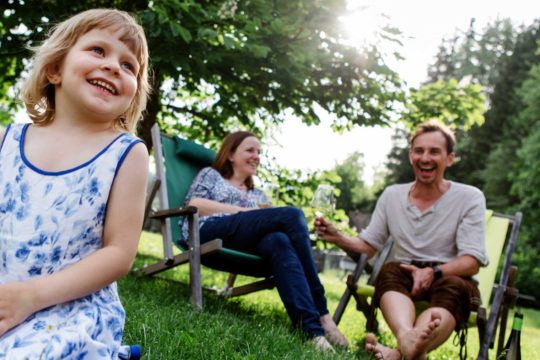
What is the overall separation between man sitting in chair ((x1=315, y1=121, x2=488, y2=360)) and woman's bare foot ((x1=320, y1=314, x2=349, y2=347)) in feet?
0.78

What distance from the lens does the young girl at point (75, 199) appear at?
1.37 meters

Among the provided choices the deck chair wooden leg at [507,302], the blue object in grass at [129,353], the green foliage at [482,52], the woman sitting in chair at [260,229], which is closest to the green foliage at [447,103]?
the deck chair wooden leg at [507,302]

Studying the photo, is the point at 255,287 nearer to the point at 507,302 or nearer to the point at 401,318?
the point at 401,318

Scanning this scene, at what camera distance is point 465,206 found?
403 centimetres

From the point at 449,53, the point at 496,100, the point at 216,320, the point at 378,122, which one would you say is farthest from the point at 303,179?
the point at 449,53

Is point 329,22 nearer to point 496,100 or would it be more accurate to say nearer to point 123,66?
point 123,66

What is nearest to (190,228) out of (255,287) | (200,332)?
(255,287)

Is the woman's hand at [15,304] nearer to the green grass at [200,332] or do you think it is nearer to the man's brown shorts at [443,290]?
the green grass at [200,332]

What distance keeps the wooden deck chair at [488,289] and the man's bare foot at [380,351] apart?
27.2 inches

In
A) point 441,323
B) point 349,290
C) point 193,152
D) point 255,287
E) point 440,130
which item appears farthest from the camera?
point 193,152

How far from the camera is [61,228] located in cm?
148

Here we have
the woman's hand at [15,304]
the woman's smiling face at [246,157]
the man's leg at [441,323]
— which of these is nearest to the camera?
the woman's hand at [15,304]

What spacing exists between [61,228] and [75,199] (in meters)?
0.08

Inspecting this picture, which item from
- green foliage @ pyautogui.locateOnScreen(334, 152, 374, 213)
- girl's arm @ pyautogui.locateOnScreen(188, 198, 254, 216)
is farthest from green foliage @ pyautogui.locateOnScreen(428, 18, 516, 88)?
girl's arm @ pyautogui.locateOnScreen(188, 198, 254, 216)
